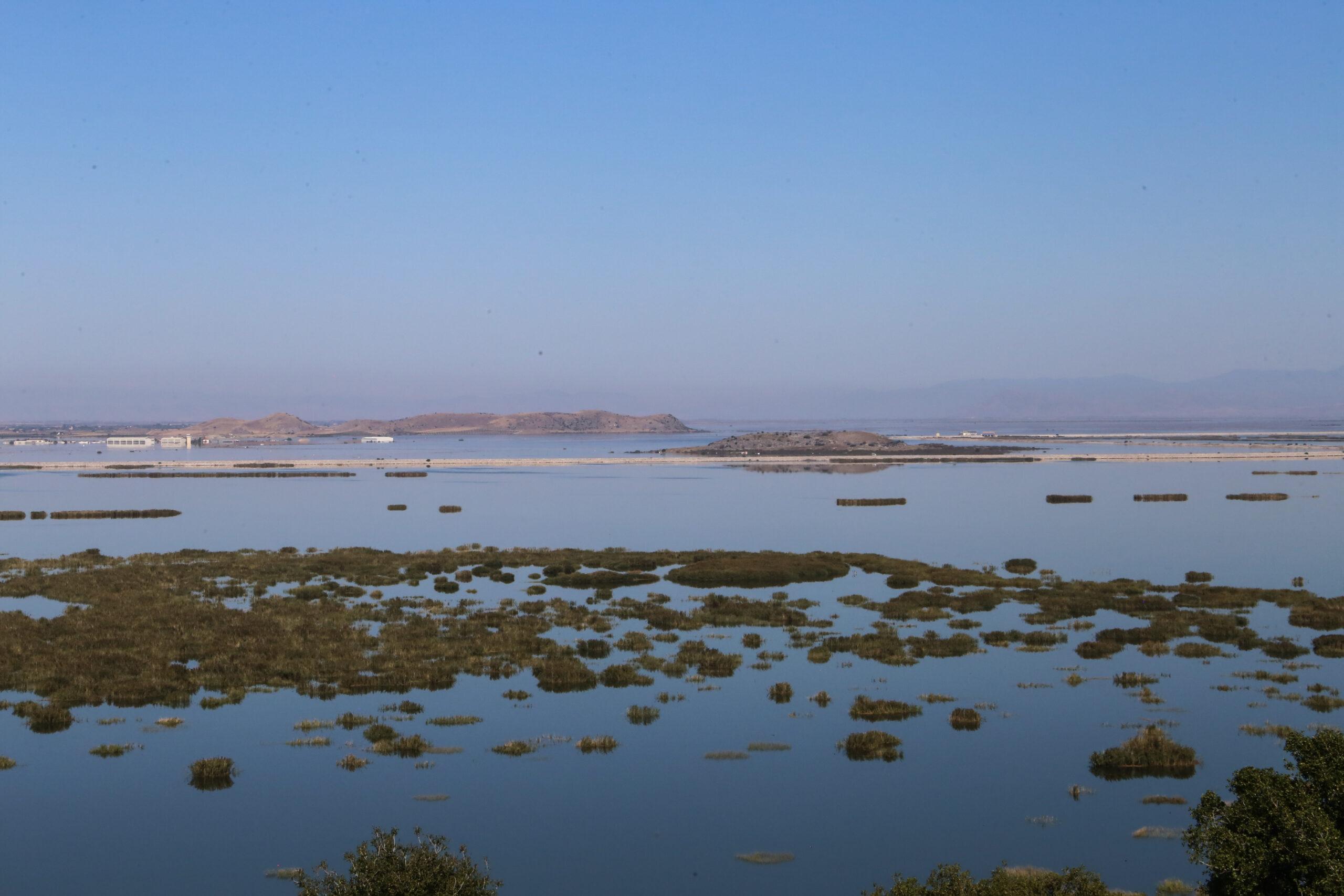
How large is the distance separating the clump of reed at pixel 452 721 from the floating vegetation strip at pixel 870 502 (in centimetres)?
7583

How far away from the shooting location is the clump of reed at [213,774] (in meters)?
25.0

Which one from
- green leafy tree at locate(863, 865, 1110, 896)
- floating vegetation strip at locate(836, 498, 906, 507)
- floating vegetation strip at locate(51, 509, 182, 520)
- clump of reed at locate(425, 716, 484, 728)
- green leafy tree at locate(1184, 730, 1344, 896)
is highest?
green leafy tree at locate(1184, 730, 1344, 896)

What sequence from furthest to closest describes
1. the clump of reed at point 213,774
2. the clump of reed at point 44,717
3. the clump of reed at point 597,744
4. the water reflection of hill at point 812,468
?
the water reflection of hill at point 812,468 < the clump of reed at point 44,717 < the clump of reed at point 597,744 < the clump of reed at point 213,774

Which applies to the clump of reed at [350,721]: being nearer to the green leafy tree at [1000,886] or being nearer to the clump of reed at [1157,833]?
the green leafy tree at [1000,886]

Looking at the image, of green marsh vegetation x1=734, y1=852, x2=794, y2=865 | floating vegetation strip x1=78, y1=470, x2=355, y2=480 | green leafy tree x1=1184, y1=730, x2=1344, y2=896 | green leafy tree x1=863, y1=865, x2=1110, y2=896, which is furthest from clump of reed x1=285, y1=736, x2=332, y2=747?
floating vegetation strip x1=78, y1=470, x2=355, y2=480

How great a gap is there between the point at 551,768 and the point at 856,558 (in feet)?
131

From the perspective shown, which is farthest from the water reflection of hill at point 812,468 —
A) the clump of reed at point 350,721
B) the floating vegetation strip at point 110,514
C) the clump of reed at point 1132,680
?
the clump of reed at point 350,721

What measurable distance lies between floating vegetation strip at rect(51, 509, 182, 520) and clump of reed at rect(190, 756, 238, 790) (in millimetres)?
77165

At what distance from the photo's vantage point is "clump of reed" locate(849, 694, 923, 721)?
30188mm

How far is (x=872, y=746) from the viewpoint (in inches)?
1077

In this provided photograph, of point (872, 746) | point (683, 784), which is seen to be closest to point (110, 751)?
point (683, 784)

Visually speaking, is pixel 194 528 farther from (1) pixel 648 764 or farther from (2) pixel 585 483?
(1) pixel 648 764

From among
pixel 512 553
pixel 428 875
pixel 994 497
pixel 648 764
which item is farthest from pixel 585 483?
pixel 428 875

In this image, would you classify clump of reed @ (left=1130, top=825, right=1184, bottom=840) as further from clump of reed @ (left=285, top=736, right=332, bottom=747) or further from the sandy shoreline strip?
the sandy shoreline strip
